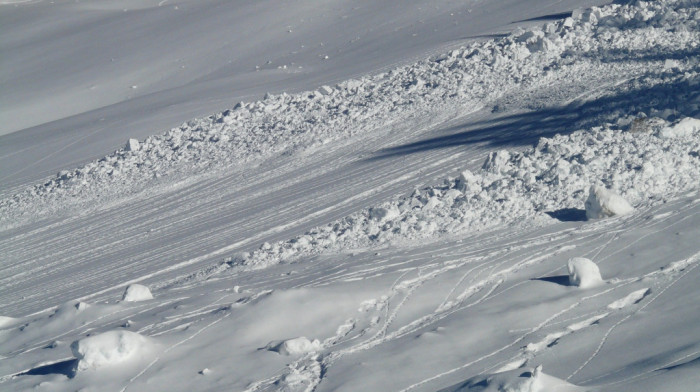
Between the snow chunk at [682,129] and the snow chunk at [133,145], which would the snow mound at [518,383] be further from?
the snow chunk at [133,145]

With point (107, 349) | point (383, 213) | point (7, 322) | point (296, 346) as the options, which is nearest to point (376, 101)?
point (383, 213)

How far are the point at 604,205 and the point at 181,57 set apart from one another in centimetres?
1906

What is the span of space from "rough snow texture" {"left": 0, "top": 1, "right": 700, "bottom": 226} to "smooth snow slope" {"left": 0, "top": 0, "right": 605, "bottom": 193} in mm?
1214

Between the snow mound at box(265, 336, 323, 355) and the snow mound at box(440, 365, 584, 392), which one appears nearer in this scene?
the snow mound at box(440, 365, 584, 392)

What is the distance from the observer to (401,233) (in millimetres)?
8891

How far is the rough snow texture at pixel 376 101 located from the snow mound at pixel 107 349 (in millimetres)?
7095

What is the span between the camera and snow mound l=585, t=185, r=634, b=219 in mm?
8094

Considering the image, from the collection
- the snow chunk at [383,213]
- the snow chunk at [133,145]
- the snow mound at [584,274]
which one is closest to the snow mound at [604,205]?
the snow mound at [584,274]

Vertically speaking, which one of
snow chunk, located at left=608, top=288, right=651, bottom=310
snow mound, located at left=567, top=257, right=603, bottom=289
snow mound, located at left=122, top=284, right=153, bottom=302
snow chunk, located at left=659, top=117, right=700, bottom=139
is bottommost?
snow chunk, located at left=608, top=288, right=651, bottom=310

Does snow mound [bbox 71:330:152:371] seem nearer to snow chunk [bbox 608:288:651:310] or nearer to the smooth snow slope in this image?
snow chunk [bbox 608:288:651:310]

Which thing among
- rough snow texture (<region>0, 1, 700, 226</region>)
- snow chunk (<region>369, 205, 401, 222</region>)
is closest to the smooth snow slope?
rough snow texture (<region>0, 1, 700, 226</region>)

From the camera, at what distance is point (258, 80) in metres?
19.2

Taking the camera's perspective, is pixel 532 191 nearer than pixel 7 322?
No

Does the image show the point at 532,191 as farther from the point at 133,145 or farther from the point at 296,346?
the point at 133,145
